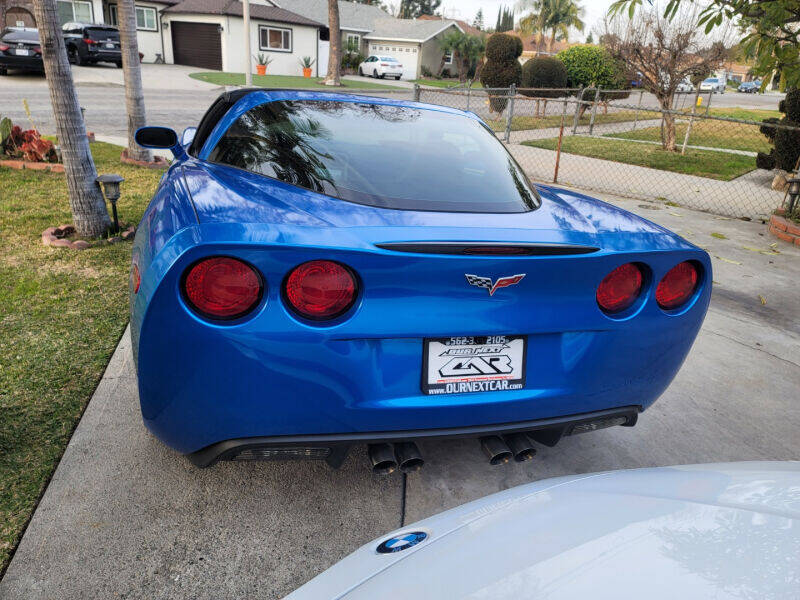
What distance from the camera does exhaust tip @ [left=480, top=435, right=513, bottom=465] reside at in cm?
226

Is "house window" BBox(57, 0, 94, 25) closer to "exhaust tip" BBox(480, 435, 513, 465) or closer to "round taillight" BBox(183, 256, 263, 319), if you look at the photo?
"round taillight" BBox(183, 256, 263, 319)

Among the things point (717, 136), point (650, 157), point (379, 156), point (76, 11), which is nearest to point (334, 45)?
point (76, 11)

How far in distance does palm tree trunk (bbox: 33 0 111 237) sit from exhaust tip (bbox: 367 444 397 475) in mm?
4232

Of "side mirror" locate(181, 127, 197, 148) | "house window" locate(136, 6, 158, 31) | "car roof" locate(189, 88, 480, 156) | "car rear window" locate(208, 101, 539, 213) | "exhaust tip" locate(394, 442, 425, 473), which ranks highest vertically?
"house window" locate(136, 6, 158, 31)

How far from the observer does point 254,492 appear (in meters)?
2.41

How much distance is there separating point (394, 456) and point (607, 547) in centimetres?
109

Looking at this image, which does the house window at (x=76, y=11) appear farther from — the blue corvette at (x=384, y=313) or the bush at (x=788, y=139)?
the blue corvette at (x=384, y=313)

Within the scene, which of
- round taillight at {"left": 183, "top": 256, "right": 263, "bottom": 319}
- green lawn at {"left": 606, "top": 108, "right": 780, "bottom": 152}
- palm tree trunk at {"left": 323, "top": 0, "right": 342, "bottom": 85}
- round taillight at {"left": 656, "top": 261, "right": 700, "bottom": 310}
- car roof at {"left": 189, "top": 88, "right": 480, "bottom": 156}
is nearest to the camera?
round taillight at {"left": 183, "top": 256, "right": 263, "bottom": 319}

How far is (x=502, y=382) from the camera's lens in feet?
6.67

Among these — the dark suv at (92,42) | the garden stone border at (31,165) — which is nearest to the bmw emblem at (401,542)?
the garden stone border at (31,165)

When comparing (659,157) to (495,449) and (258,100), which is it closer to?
(258,100)

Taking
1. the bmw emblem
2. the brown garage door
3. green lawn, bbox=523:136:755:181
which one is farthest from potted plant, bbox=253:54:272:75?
the bmw emblem

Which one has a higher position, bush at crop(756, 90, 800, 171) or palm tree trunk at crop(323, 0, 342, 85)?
palm tree trunk at crop(323, 0, 342, 85)

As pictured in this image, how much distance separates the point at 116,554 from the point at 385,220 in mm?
1430
